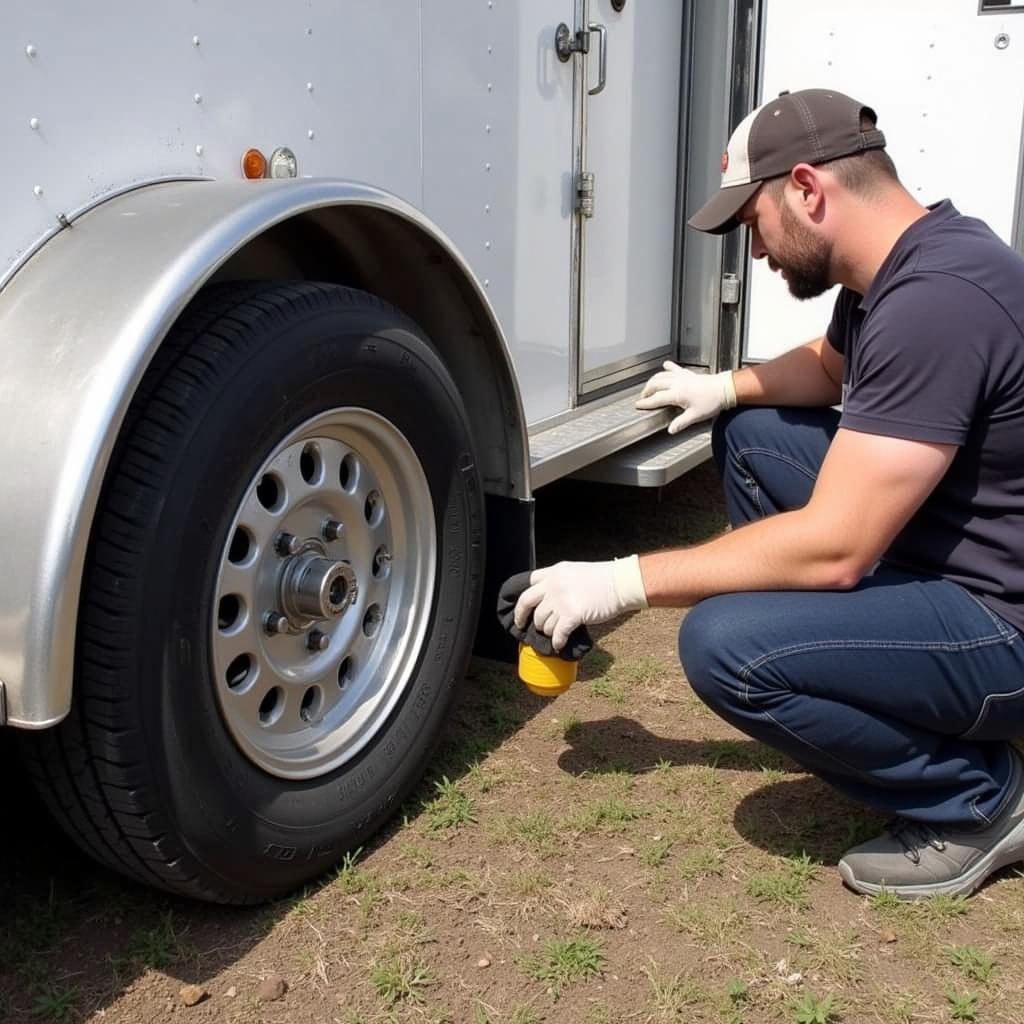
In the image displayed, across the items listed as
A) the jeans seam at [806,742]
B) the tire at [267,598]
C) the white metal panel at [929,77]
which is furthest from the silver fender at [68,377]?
the white metal panel at [929,77]

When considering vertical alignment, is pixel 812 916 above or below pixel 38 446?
below

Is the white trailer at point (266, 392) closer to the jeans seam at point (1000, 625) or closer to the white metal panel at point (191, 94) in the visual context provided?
the white metal panel at point (191, 94)

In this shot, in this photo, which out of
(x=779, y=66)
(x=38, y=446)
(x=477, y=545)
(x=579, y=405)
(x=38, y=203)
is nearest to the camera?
(x=38, y=446)

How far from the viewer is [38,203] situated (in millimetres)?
1904

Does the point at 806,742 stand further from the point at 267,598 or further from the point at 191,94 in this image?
the point at 191,94

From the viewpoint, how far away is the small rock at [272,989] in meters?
2.05

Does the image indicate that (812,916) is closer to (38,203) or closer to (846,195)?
(846,195)

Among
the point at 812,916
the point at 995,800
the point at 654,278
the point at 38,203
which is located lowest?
the point at 812,916

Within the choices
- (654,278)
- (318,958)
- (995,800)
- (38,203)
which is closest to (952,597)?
(995,800)

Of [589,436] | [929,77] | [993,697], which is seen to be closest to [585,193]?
[589,436]

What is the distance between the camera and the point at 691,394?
318 cm

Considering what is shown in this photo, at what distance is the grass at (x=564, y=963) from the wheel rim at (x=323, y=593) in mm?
516

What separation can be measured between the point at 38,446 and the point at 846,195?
1493mm

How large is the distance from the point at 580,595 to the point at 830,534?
470mm
